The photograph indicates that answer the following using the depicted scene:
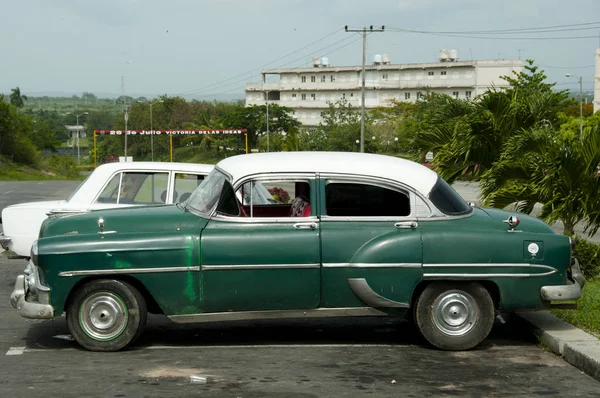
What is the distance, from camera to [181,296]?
305 inches

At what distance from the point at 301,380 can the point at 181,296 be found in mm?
1488

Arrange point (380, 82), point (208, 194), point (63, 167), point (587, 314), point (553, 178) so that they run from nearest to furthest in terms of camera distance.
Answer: point (208, 194), point (587, 314), point (553, 178), point (63, 167), point (380, 82)

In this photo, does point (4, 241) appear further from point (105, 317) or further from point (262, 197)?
point (262, 197)

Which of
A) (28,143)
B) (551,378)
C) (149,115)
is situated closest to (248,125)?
(149,115)

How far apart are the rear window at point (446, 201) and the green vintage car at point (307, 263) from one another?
22 millimetres

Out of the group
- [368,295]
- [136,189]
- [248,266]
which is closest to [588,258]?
[368,295]

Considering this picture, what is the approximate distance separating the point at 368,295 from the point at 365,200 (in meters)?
0.88

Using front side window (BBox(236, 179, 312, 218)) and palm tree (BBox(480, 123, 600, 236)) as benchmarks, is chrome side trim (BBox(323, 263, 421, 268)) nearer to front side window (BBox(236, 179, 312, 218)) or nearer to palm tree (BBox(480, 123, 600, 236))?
front side window (BBox(236, 179, 312, 218))

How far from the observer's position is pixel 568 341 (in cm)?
771

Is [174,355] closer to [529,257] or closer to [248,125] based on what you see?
[529,257]

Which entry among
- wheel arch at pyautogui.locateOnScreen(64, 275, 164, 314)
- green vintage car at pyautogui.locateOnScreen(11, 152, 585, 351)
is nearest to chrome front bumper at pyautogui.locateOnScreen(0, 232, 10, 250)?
green vintage car at pyautogui.locateOnScreen(11, 152, 585, 351)

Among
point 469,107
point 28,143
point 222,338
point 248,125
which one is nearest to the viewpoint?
point 222,338

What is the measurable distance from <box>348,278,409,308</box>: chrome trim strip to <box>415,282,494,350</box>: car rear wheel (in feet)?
0.78

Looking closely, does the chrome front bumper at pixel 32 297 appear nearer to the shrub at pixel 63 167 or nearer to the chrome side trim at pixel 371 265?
the chrome side trim at pixel 371 265
